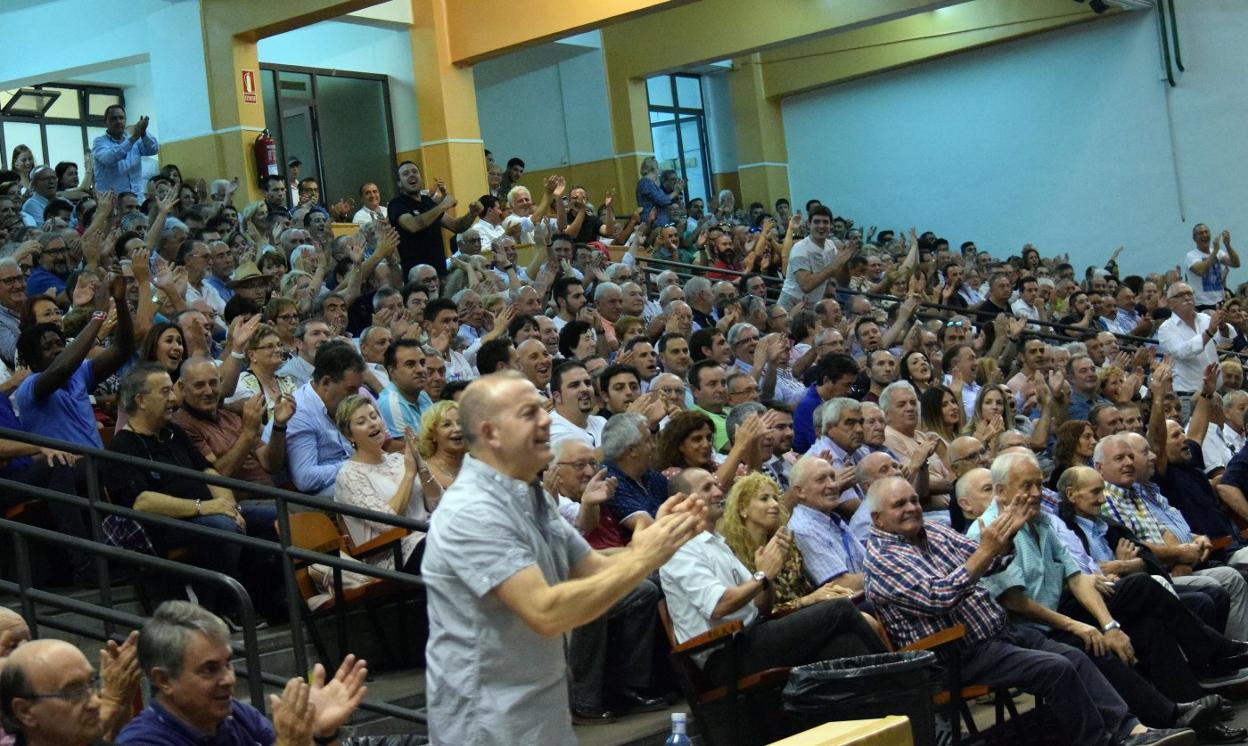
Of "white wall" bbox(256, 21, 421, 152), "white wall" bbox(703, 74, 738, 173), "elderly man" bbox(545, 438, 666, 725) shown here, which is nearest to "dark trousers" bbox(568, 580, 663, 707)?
"elderly man" bbox(545, 438, 666, 725)

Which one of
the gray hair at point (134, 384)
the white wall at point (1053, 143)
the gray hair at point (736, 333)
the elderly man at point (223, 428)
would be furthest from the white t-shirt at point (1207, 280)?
the gray hair at point (134, 384)

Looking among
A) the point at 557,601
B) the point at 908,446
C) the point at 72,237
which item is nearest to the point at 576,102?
the point at 72,237

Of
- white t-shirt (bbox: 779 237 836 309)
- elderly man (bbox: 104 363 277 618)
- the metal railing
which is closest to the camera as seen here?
the metal railing

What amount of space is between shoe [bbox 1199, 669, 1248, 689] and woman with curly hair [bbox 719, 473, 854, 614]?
1769 millimetres

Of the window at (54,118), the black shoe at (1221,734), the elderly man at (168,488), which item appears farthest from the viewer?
the window at (54,118)

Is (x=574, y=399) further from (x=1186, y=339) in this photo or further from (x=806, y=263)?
(x=1186, y=339)

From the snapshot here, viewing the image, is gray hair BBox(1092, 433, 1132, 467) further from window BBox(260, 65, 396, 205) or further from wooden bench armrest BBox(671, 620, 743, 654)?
window BBox(260, 65, 396, 205)

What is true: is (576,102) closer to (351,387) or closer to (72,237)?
(72,237)

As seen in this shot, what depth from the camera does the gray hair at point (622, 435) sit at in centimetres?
594

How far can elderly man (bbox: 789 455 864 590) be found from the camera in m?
5.91

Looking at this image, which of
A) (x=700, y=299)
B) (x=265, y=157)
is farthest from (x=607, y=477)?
(x=265, y=157)

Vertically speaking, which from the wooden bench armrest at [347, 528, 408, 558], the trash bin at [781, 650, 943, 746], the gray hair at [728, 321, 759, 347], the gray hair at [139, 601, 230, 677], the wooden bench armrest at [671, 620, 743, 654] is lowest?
the trash bin at [781, 650, 943, 746]

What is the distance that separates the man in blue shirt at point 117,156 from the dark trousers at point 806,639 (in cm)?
895

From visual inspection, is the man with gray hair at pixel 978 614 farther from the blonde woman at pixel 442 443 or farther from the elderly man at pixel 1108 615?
the blonde woman at pixel 442 443
